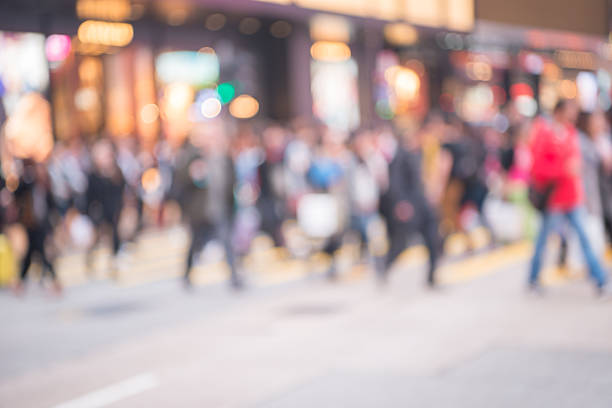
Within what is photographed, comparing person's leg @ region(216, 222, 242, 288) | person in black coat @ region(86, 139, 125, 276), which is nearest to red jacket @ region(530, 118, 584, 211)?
person's leg @ region(216, 222, 242, 288)

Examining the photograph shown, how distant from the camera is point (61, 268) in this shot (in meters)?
13.4

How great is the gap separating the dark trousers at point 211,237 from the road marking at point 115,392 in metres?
3.83

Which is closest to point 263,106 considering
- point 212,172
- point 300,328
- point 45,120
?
point 45,120

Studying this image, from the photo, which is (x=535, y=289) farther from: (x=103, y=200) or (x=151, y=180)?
(x=151, y=180)

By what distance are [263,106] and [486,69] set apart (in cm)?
1072

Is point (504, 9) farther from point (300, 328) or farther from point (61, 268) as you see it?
point (61, 268)

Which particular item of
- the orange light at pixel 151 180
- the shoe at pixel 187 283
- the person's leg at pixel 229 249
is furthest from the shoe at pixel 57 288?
the orange light at pixel 151 180

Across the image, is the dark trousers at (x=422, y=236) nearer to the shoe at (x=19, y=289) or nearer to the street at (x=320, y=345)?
the street at (x=320, y=345)

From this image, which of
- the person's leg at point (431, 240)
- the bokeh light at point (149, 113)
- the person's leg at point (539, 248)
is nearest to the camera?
the person's leg at point (539, 248)

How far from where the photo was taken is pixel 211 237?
1035 centimetres

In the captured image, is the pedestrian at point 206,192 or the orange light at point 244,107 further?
the orange light at point 244,107

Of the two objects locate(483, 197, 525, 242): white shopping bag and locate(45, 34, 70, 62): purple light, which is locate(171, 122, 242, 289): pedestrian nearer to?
locate(483, 197, 525, 242): white shopping bag

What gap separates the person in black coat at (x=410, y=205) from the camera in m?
9.34

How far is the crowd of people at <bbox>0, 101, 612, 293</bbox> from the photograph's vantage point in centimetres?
833
